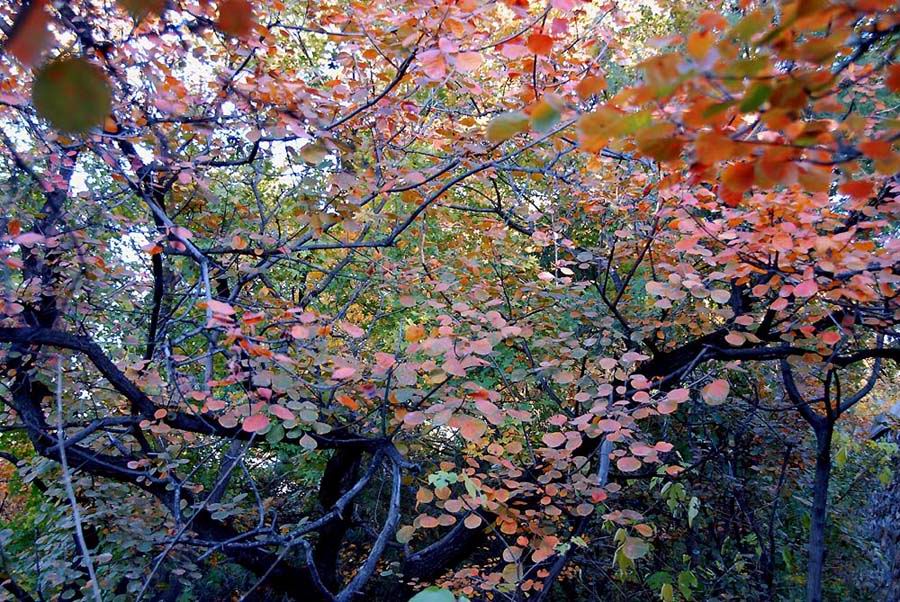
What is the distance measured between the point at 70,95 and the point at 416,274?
2519 millimetres

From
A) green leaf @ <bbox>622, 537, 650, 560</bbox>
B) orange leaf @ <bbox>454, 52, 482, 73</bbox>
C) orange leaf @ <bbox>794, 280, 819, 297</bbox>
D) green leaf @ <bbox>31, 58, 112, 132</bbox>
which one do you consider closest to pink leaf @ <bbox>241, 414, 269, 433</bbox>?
orange leaf @ <bbox>454, 52, 482, 73</bbox>

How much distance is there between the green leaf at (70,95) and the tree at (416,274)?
1.52 feet

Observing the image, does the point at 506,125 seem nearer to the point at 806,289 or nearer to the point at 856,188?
the point at 856,188

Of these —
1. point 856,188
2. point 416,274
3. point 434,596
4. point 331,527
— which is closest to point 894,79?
point 856,188

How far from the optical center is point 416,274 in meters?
2.95

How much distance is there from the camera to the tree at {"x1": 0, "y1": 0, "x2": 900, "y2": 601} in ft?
5.84

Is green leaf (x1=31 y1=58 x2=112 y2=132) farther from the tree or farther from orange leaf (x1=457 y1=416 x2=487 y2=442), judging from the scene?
orange leaf (x1=457 y1=416 x2=487 y2=442)

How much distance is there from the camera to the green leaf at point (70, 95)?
16.9 inches

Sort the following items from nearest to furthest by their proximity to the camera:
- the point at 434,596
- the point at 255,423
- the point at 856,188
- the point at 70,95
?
the point at 70,95
the point at 434,596
the point at 856,188
the point at 255,423

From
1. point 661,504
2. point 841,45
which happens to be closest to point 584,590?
point 661,504

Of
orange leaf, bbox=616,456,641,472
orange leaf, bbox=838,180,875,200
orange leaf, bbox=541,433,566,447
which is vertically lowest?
orange leaf, bbox=838,180,875,200

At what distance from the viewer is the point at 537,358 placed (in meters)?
3.46

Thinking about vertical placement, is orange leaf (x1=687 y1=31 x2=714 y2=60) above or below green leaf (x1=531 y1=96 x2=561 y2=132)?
above

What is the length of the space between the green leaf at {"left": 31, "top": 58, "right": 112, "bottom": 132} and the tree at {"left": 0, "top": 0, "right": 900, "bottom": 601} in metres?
0.46
